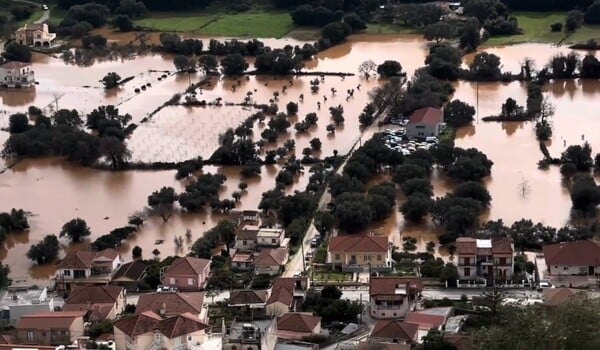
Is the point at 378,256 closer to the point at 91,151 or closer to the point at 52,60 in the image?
the point at 91,151

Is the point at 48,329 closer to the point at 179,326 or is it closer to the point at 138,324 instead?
the point at 138,324

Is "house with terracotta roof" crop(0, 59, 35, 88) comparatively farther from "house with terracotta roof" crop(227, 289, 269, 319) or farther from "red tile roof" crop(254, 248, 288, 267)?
"house with terracotta roof" crop(227, 289, 269, 319)

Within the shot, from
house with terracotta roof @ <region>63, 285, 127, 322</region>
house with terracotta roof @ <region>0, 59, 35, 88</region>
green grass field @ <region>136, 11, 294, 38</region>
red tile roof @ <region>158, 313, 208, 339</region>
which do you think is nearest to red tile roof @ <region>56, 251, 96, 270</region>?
house with terracotta roof @ <region>63, 285, 127, 322</region>

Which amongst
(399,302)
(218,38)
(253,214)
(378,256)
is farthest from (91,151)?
(218,38)

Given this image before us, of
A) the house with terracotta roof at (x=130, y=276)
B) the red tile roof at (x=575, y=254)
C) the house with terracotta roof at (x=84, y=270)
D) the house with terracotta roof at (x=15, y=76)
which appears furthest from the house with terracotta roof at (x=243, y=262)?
the house with terracotta roof at (x=15, y=76)

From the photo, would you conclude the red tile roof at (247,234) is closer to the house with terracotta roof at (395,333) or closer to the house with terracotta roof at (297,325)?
the house with terracotta roof at (297,325)

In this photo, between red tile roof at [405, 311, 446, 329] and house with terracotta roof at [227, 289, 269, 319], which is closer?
red tile roof at [405, 311, 446, 329]

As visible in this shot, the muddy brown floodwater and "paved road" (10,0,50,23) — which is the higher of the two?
"paved road" (10,0,50,23)

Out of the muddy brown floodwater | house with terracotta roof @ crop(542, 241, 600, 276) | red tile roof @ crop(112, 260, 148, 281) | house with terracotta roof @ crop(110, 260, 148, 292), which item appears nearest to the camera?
house with terracotta roof @ crop(542, 241, 600, 276)
